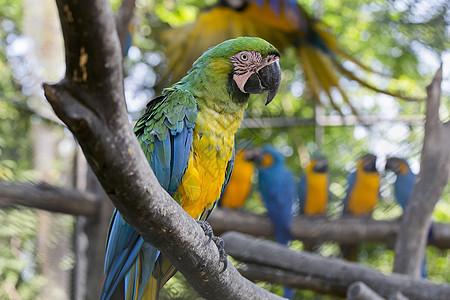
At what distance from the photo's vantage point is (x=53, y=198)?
1979mm

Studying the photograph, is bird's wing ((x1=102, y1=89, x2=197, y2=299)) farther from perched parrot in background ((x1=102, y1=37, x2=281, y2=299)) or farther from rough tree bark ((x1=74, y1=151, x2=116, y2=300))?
rough tree bark ((x1=74, y1=151, x2=116, y2=300))

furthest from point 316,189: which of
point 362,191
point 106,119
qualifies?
point 106,119

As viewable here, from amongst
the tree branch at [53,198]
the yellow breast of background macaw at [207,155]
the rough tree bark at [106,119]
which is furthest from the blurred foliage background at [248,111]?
the rough tree bark at [106,119]

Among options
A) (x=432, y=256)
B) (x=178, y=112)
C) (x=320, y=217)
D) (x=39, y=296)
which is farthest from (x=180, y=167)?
(x=432, y=256)

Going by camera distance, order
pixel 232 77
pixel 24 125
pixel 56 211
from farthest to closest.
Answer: pixel 24 125
pixel 56 211
pixel 232 77

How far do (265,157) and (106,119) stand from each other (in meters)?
2.72

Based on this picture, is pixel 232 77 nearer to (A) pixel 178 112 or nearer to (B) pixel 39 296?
(A) pixel 178 112

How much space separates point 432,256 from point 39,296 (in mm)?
2272

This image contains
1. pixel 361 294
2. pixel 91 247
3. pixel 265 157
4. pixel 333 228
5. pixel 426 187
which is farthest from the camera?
pixel 265 157

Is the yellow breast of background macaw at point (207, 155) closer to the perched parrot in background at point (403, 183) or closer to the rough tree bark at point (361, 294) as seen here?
the rough tree bark at point (361, 294)

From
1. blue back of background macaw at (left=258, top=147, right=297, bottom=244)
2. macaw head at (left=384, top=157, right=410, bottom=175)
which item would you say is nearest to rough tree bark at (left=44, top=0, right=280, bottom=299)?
blue back of background macaw at (left=258, top=147, right=297, bottom=244)

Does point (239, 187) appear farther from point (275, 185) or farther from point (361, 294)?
point (361, 294)

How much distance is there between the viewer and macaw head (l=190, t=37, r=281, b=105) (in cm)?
70

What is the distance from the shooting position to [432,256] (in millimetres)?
2939
